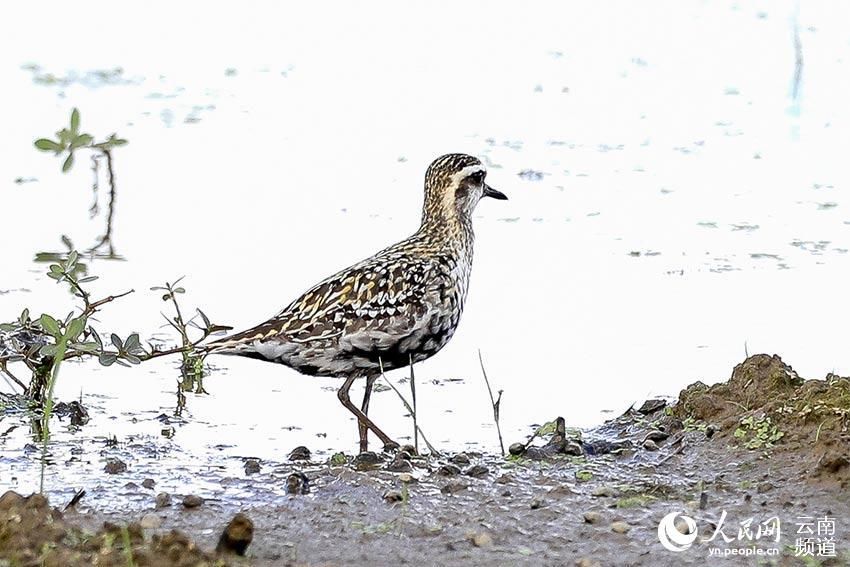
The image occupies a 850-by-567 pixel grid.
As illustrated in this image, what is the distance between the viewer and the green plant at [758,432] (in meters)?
6.75

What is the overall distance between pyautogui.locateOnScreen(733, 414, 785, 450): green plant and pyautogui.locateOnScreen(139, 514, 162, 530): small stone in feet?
7.94

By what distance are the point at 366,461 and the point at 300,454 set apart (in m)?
0.35

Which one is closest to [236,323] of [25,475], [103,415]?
[103,415]

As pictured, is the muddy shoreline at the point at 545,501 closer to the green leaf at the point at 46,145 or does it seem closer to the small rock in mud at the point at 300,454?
the small rock in mud at the point at 300,454

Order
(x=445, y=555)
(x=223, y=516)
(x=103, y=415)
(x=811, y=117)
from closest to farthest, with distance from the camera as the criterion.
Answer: (x=445, y=555), (x=223, y=516), (x=103, y=415), (x=811, y=117)

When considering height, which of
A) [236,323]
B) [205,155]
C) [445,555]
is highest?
[205,155]

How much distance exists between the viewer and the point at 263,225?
34.3 ft

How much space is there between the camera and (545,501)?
631 cm

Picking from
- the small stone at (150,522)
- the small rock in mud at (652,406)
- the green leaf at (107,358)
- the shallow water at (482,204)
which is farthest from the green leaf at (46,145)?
the small rock in mud at (652,406)

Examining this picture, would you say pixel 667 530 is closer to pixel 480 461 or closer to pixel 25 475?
pixel 480 461

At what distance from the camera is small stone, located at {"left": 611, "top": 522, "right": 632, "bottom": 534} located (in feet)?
19.4

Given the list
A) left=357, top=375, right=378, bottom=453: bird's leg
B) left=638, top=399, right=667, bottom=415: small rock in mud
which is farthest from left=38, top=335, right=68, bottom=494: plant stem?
left=638, top=399, right=667, bottom=415: small rock in mud

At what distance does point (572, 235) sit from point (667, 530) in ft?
15.4

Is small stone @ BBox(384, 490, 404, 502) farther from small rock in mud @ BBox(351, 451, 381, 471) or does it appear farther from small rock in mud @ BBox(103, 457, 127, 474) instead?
small rock in mud @ BBox(103, 457, 127, 474)
